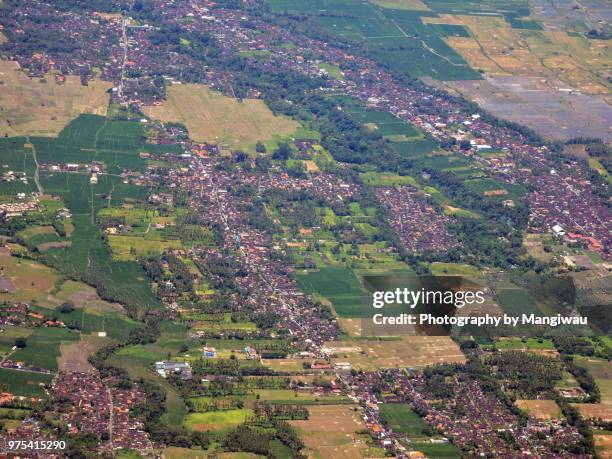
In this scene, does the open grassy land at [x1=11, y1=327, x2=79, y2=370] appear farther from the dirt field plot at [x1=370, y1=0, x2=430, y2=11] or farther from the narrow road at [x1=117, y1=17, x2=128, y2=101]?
the dirt field plot at [x1=370, y1=0, x2=430, y2=11]

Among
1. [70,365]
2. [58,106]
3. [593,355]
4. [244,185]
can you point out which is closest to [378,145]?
[244,185]

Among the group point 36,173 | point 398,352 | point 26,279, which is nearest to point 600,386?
point 398,352

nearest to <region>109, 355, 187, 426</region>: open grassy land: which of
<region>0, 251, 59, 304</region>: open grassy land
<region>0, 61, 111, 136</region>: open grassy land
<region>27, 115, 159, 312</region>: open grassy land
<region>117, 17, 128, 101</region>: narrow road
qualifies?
<region>27, 115, 159, 312</region>: open grassy land

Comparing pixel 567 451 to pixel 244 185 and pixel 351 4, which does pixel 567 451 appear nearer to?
pixel 244 185

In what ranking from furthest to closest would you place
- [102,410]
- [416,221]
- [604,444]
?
[416,221], [604,444], [102,410]

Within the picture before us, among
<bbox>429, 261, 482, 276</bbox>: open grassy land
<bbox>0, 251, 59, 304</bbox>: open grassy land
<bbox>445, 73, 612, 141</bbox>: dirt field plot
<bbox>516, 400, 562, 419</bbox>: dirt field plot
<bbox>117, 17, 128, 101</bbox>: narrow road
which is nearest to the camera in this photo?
<bbox>516, 400, 562, 419</bbox>: dirt field plot

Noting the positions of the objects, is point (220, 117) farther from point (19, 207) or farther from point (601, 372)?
point (601, 372)
